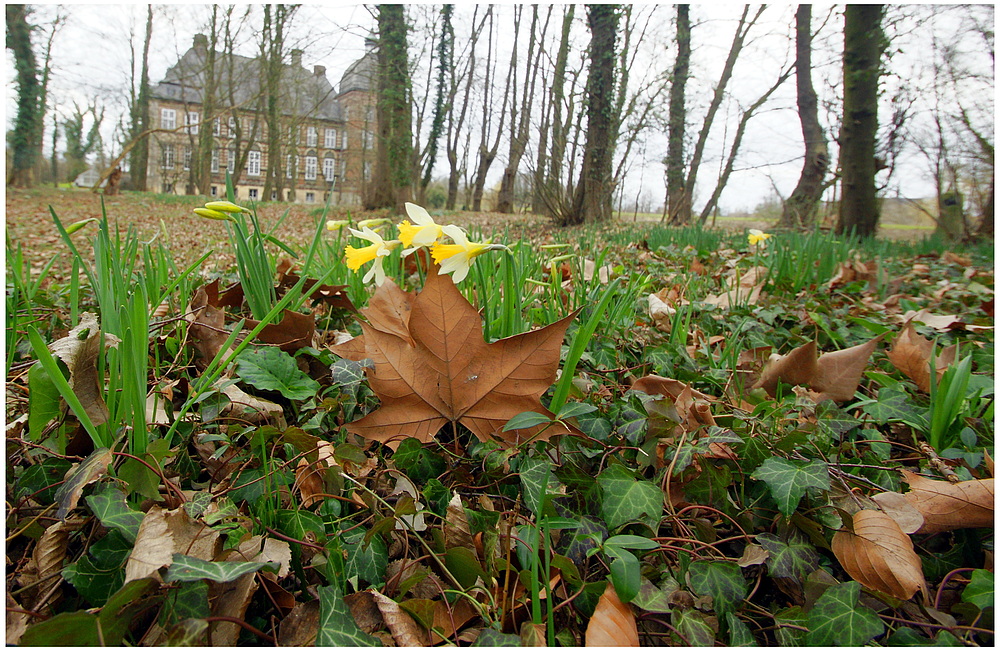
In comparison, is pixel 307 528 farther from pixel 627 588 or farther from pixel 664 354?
pixel 664 354

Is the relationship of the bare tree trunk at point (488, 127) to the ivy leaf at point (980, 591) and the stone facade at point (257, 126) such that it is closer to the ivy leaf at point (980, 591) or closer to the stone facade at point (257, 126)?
the stone facade at point (257, 126)

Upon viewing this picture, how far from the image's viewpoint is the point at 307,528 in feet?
2.51

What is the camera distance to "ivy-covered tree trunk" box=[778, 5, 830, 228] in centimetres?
772

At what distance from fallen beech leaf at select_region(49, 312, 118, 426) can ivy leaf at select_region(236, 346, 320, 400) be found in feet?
0.78

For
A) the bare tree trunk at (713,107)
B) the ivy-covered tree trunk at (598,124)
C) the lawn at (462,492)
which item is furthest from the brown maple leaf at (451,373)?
the bare tree trunk at (713,107)

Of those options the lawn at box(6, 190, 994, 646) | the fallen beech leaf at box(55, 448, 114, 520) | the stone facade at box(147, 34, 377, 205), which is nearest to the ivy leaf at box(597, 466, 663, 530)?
the lawn at box(6, 190, 994, 646)

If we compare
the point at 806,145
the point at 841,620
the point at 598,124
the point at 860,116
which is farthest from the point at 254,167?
the point at 841,620

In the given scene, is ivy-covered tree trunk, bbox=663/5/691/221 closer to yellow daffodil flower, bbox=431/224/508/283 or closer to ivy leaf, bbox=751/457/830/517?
yellow daffodil flower, bbox=431/224/508/283

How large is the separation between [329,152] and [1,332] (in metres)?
44.0

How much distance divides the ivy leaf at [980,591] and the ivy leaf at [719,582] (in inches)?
10.9

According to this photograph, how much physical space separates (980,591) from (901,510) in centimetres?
15

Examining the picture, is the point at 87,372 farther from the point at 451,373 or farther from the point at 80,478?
the point at 451,373

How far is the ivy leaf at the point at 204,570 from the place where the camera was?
0.57m

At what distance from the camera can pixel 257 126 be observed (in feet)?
67.2
